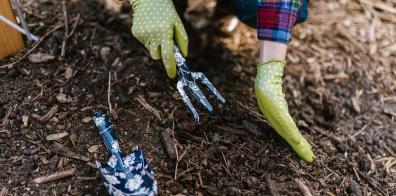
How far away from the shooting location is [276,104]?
4.88ft

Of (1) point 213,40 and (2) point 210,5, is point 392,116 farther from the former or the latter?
(2) point 210,5

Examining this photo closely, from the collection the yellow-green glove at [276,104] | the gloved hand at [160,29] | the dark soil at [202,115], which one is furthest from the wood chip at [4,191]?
the yellow-green glove at [276,104]

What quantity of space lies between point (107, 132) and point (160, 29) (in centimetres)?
35

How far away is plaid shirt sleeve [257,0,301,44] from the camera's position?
1482mm

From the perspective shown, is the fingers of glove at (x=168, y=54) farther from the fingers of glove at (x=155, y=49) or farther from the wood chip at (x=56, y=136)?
the wood chip at (x=56, y=136)

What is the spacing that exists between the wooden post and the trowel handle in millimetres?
452

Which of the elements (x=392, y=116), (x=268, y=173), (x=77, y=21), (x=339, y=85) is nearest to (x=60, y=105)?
(x=77, y=21)

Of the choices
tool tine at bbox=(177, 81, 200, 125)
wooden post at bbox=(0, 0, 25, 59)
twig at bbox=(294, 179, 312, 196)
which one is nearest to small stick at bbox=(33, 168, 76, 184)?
tool tine at bbox=(177, 81, 200, 125)

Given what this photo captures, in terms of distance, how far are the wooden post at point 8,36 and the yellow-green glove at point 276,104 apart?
33.4 inches

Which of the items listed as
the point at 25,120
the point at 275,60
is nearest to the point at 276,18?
the point at 275,60

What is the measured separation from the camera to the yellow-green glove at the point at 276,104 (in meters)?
1.49

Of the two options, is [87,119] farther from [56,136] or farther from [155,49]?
[155,49]

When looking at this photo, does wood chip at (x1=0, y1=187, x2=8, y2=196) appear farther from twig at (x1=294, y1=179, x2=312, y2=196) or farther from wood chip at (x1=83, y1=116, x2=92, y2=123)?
twig at (x1=294, y1=179, x2=312, y2=196)

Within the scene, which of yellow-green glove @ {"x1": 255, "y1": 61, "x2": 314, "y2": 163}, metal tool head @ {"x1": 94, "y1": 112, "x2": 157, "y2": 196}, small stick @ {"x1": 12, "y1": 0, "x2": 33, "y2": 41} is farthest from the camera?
small stick @ {"x1": 12, "y1": 0, "x2": 33, "y2": 41}
